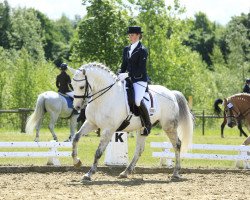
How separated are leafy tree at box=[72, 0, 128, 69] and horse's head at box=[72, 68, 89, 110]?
19.7m

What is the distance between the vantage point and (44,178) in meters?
12.4

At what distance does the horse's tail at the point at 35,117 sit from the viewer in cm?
1858

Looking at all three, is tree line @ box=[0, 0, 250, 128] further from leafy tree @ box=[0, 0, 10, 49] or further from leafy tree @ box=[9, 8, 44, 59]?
leafy tree @ box=[0, 0, 10, 49]

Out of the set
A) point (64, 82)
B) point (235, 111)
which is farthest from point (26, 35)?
point (235, 111)

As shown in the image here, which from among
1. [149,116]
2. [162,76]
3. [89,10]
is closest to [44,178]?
[149,116]

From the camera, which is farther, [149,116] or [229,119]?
[229,119]

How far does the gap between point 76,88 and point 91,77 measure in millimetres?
428

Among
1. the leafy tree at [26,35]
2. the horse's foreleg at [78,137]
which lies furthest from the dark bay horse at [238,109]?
the leafy tree at [26,35]

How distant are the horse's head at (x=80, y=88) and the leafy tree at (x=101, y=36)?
19.7m

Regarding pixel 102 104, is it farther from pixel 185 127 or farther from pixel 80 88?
pixel 185 127

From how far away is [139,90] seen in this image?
40.2ft

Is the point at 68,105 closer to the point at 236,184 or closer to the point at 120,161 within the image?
the point at 120,161

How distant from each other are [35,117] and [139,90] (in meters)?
7.39

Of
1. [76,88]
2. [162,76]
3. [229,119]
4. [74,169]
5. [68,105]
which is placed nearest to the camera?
[76,88]
